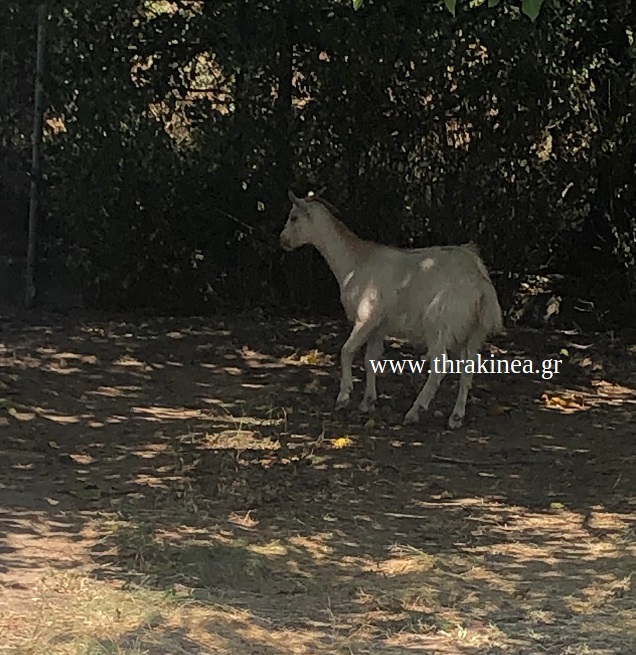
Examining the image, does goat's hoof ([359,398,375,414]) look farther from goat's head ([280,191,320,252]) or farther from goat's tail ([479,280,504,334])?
goat's head ([280,191,320,252])

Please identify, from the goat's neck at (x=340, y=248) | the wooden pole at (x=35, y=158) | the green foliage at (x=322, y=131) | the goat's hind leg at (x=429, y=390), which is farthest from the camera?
the wooden pole at (x=35, y=158)

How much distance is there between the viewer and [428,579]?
5.22m

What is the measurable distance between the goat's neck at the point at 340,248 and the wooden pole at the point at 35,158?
339cm

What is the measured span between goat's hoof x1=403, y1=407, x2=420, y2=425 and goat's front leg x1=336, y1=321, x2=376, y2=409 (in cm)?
49

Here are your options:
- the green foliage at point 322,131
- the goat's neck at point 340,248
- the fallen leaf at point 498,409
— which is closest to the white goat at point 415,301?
the goat's neck at point 340,248

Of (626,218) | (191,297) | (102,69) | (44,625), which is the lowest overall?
(44,625)

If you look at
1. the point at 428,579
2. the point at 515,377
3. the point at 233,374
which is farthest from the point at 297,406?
the point at 428,579

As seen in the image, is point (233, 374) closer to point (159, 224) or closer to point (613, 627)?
point (159, 224)

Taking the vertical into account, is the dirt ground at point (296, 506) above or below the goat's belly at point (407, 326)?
below

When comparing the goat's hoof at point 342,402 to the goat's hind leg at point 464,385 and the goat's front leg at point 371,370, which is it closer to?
the goat's front leg at point 371,370

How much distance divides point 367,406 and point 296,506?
2109 millimetres

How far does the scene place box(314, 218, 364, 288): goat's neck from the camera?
8.48m

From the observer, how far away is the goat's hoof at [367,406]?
27.2 feet

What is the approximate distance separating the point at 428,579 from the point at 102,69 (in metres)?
6.79
